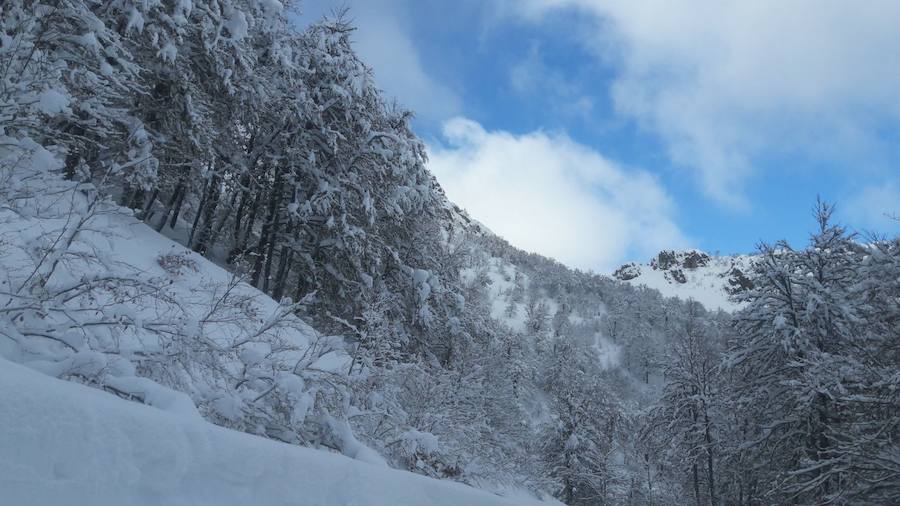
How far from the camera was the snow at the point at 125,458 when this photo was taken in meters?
2.04

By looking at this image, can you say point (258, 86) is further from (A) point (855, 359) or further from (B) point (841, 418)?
(B) point (841, 418)

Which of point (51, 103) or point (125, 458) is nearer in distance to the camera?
point (125, 458)

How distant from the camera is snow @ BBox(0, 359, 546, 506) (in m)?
2.04

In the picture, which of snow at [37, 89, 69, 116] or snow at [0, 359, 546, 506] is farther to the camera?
snow at [37, 89, 69, 116]

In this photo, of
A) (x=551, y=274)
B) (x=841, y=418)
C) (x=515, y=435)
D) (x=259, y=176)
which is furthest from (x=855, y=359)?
(x=551, y=274)

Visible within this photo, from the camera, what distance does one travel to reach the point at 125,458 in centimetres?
231

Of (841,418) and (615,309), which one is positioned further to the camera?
(615,309)

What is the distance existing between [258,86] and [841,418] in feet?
53.1

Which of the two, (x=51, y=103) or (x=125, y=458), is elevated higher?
(x=51, y=103)

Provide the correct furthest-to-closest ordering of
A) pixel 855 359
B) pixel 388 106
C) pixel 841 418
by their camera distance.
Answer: pixel 388 106 → pixel 841 418 → pixel 855 359

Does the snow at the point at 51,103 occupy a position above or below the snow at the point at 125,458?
above

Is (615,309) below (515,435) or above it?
above

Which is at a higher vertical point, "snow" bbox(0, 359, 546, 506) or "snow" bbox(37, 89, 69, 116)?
"snow" bbox(37, 89, 69, 116)

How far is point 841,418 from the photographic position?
12094 millimetres
